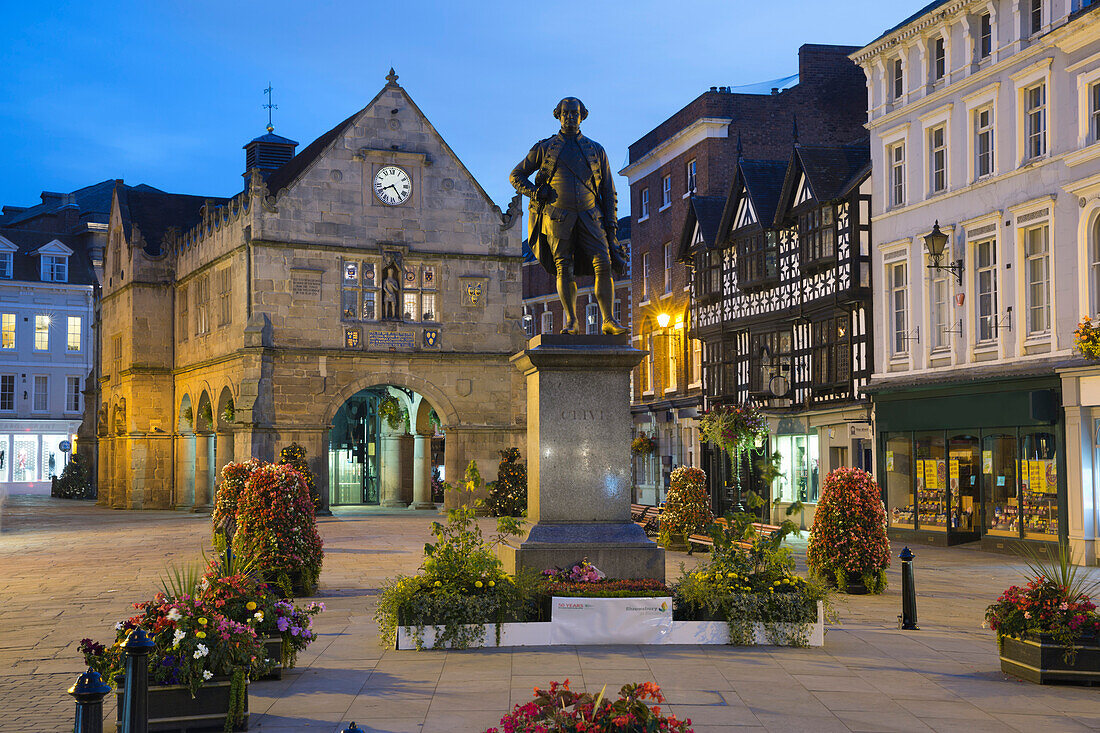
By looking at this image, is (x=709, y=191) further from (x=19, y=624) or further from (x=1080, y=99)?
(x=19, y=624)

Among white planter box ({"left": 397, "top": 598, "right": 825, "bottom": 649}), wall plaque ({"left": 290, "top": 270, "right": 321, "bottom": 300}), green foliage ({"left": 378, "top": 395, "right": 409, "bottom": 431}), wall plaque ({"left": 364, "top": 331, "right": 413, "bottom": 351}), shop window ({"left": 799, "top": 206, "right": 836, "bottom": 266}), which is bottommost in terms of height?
white planter box ({"left": 397, "top": 598, "right": 825, "bottom": 649})

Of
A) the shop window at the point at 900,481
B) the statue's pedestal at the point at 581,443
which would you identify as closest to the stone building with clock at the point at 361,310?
the shop window at the point at 900,481

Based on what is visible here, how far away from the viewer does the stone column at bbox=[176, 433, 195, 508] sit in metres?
44.6

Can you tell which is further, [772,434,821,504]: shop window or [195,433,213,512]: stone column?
[195,433,213,512]: stone column

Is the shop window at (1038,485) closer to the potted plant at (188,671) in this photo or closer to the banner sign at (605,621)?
the banner sign at (605,621)

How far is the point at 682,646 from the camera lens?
11750 mm

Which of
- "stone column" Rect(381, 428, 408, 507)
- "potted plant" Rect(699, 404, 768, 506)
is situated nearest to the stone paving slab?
"potted plant" Rect(699, 404, 768, 506)

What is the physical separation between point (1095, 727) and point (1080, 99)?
17.2 meters

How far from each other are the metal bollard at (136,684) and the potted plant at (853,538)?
11871mm

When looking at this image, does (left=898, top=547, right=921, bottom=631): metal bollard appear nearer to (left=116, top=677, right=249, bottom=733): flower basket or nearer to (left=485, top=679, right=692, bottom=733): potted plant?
(left=116, top=677, right=249, bottom=733): flower basket

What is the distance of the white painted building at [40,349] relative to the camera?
244 feet

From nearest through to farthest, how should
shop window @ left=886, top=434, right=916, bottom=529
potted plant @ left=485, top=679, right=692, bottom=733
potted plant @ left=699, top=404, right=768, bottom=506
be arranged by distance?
potted plant @ left=485, top=679, right=692, bottom=733, shop window @ left=886, top=434, right=916, bottom=529, potted plant @ left=699, top=404, right=768, bottom=506

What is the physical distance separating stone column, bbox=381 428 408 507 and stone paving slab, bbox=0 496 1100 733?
26.8 meters

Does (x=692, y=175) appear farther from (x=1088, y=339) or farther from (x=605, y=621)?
(x=605, y=621)
